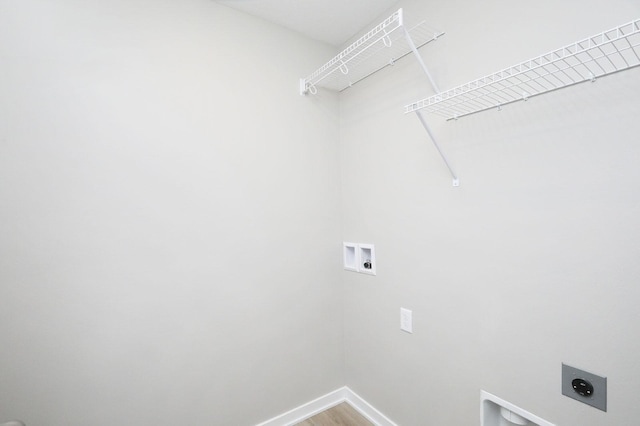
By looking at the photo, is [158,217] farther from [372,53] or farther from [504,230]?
[504,230]

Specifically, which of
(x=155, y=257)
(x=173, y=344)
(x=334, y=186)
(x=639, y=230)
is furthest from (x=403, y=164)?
(x=173, y=344)

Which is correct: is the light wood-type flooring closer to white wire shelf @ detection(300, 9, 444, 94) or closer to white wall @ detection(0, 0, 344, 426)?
white wall @ detection(0, 0, 344, 426)

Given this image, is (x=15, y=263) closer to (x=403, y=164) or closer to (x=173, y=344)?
(x=173, y=344)

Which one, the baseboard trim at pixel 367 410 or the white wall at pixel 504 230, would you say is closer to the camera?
the white wall at pixel 504 230

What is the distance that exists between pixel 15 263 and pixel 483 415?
7.35 ft

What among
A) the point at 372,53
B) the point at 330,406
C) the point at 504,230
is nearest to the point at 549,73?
the point at 504,230

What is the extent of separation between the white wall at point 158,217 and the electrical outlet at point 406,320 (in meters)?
0.60

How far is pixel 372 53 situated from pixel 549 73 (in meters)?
1.07

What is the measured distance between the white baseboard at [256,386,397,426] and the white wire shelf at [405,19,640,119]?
194cm

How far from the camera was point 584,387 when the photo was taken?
1.06 meters

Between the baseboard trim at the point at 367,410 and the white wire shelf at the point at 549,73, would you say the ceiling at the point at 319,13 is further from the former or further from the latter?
the baseboard trim at the point at 367,410

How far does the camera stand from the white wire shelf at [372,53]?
1.43 meters

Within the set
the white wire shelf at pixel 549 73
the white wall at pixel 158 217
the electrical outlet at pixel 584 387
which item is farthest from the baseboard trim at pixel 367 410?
the white wire shelf at pixel 549 73

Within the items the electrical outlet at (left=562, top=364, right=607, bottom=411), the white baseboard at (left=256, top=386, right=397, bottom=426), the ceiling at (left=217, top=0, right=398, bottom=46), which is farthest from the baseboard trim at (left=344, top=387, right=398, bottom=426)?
the ceiling at (left=217, top=0, right=398, bottom=46)
